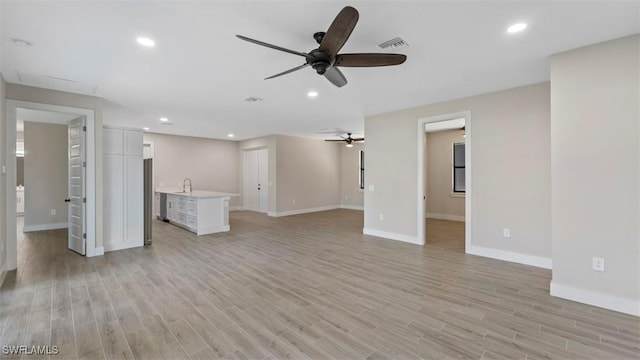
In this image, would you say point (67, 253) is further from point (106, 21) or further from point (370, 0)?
point (370, 0)

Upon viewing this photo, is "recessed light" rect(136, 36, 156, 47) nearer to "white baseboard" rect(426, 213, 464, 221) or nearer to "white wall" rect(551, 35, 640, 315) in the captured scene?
"white wall" rect(551, 35, 640, 315)

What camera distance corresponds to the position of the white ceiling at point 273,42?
7.11 ft

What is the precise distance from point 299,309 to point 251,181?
25.5ft

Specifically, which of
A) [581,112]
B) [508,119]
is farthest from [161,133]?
[581,112]

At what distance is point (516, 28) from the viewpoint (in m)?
2.45

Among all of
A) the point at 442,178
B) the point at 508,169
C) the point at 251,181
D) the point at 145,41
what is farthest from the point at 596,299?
the point at 251,181

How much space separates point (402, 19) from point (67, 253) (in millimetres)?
6004

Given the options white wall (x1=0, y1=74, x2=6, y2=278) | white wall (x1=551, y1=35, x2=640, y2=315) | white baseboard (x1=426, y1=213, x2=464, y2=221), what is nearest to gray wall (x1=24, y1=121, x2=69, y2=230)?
white wall (x1=0, y1=74, x2=6, y2=278)

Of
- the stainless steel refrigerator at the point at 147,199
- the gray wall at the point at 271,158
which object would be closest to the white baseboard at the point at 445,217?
the gray wall at the point at 271,158

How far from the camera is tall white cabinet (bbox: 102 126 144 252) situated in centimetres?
472

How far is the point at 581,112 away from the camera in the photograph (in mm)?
2830

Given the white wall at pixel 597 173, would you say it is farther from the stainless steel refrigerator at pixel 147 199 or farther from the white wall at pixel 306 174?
the white wall at pixel 306 174

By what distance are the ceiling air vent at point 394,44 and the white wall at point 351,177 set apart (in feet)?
24.9

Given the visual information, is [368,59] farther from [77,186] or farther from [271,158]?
[271,158]
